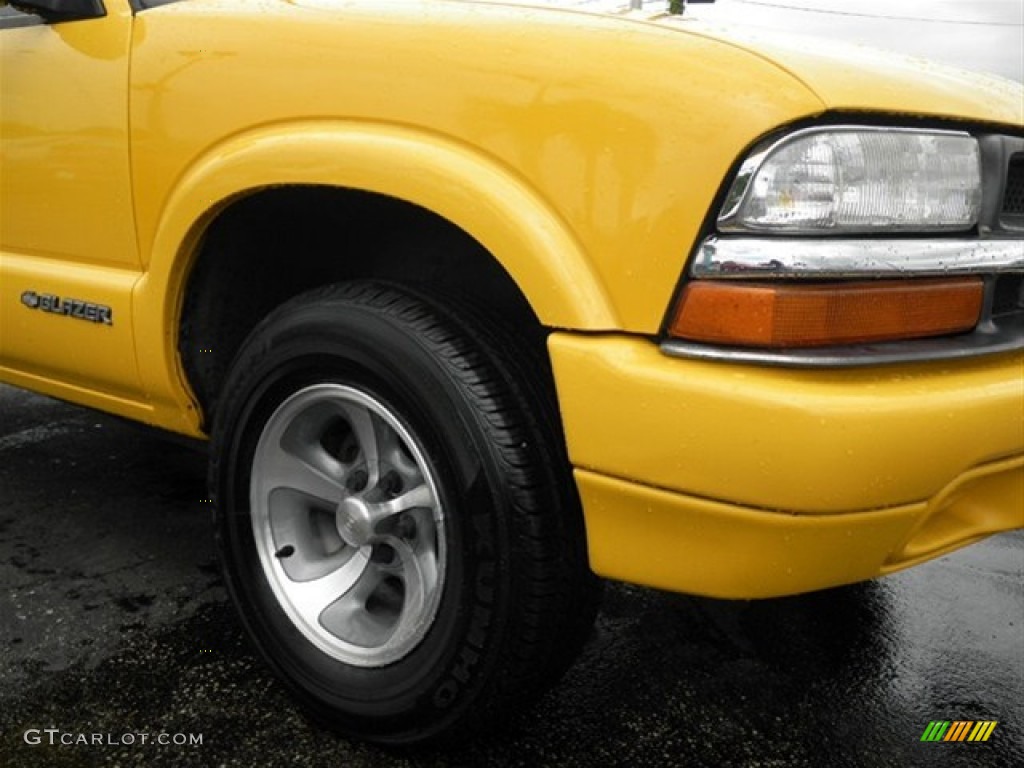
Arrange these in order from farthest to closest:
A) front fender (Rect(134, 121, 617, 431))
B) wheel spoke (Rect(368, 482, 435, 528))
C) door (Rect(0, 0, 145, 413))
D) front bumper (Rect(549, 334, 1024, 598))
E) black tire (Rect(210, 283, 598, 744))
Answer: door (Rect(0, 0, 145, 413))
wheel spoke (Rect(368, 482, 435, 528))
black tire (Rect(210, 283, 598, 744))
front fender (Rect(134, 121, 617, 431))
front bumper (Rect(549, 334, 1024, 598))

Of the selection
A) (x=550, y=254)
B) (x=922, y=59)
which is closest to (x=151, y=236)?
(x=550, y=254)

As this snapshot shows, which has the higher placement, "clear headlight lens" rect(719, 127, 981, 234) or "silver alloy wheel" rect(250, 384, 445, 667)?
"clear headlight lens" rect(719, 127, 981, 234)

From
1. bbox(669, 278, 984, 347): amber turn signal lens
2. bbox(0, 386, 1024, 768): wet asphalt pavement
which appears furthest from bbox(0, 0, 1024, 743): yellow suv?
bbox(0, 386, 1024, 768): wet asphalt pavement

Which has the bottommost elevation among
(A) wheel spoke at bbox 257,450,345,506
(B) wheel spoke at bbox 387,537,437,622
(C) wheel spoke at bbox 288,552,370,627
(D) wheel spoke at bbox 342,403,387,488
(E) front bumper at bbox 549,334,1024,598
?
(C) wheel spoke at bbox 288,552,370,627

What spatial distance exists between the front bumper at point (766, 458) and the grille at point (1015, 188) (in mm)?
277

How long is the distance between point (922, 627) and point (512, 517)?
143 cm

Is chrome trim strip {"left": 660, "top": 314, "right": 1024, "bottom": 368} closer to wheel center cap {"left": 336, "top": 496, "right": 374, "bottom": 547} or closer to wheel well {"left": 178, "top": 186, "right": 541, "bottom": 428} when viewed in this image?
wheel well {"left": 178, "top": 186, "right": 541, "bottom": 428}

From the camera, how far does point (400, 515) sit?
187 cm

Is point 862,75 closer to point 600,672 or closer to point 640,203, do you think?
point 640,203

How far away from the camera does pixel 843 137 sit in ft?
4.74

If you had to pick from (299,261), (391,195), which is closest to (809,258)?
(391,195)

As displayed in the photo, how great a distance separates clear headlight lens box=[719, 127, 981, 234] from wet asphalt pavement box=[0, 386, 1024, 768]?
1.06m

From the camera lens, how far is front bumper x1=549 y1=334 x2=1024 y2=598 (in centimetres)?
139

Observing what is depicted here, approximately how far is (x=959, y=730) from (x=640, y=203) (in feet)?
4.46
